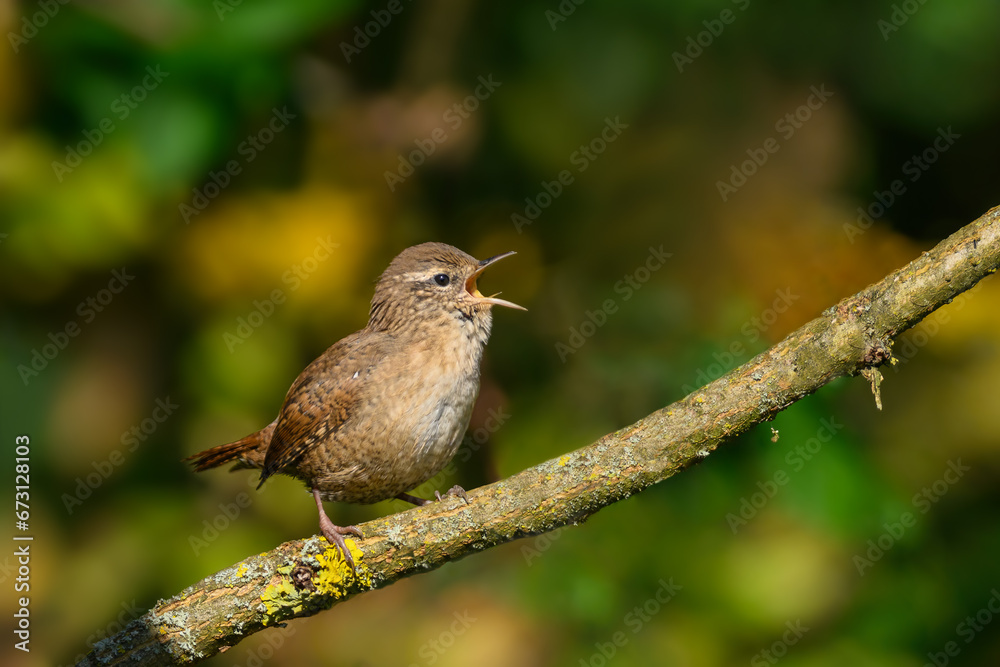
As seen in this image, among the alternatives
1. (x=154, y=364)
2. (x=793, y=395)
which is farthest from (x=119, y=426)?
(x=793, y=395)

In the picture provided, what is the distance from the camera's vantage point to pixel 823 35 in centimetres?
489

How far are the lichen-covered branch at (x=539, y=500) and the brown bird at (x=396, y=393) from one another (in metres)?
0.43

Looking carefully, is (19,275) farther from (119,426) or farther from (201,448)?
(201,448)
